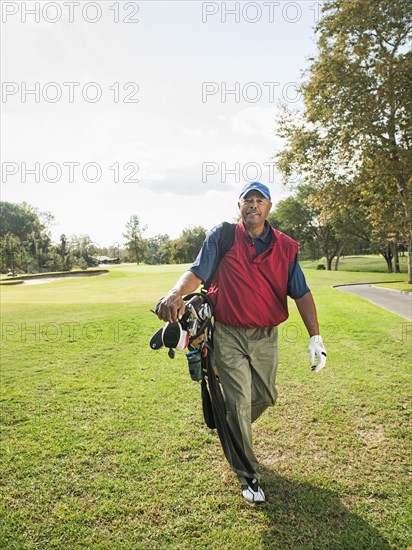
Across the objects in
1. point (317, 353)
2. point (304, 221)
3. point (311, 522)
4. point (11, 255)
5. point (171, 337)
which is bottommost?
point (311, 522)

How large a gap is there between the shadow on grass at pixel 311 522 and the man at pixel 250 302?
25 cm

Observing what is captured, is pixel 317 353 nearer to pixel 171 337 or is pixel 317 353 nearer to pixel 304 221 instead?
pixel 171 337

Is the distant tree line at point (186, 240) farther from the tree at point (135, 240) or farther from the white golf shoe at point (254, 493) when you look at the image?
the white golf shoe at point (254, 493)

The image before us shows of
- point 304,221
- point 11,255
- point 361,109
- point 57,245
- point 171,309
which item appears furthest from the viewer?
point 57,245

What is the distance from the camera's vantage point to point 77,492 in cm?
331

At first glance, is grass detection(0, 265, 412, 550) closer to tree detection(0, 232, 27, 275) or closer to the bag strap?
the bag strap

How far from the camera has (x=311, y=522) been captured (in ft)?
9.61

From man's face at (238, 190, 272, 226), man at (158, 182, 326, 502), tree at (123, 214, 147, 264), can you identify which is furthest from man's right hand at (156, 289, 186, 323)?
tree at (123, 214, 147, 264)

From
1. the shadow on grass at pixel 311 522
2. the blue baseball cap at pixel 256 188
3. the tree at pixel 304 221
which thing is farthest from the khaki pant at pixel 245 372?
the tree at pixel 304 221

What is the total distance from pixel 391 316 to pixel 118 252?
115 meters

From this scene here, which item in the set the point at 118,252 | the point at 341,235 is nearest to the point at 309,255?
the point at 341,235

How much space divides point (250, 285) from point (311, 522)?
197cm

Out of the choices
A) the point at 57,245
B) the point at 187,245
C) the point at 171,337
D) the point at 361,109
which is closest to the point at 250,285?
the point at 171,337

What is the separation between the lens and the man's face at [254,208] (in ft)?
12.2
